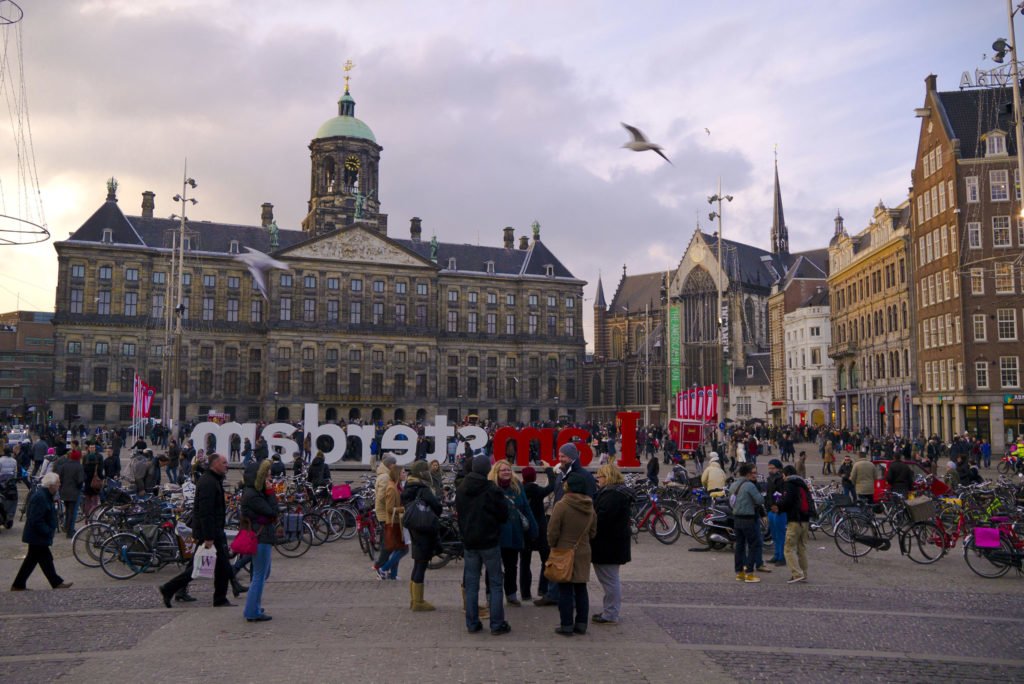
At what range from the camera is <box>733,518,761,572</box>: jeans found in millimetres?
12205

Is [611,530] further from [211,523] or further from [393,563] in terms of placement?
[211,523]

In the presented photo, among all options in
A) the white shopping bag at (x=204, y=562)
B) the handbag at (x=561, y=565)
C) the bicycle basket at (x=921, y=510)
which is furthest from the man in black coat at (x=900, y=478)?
the white shopping bag at (x=204, y=562)

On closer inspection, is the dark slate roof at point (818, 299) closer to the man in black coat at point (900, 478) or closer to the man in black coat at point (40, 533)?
the man in black coat at point (900, 478)

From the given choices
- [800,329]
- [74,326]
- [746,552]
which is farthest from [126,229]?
[746,552]

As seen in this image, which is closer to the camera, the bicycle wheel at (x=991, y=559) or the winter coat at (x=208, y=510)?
the winter coat at (x=208, y=510)

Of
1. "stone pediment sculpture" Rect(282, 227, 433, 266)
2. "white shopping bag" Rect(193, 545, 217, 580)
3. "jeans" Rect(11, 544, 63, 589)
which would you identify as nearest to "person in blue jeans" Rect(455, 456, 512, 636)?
"white shopping bag" Rect(193, 545, 217, 580)

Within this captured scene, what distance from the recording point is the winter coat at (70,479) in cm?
1577

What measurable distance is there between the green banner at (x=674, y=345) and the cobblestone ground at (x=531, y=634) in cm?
8015

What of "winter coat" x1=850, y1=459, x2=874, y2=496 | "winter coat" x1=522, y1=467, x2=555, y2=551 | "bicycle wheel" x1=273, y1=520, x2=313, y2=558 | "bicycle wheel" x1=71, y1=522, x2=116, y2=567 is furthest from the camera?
"winter coat" x1=850, y1=459, x2=874, y2=496

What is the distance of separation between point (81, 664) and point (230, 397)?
70950mm

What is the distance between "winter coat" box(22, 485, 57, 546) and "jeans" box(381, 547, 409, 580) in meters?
4.42

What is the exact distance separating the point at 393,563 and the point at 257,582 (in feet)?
9.17

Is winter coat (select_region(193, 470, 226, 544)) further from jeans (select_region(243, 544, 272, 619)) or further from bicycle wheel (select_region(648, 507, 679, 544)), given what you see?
bicycle wheel (select_region(648, 507, 679, 544))

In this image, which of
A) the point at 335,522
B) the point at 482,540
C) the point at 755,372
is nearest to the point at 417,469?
the point at 482,540
